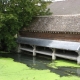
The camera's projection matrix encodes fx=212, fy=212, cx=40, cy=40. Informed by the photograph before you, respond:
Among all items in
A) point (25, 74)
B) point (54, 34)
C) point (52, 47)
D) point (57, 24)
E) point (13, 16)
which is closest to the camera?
point (25, 74)

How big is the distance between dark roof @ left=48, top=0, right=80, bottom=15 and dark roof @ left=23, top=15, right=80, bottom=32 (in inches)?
383

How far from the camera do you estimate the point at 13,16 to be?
81.0ft

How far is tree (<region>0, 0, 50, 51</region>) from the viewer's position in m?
25.2

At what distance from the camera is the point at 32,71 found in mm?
17703

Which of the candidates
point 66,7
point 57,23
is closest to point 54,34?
point 57,23

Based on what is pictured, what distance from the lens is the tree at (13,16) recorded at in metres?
25.2

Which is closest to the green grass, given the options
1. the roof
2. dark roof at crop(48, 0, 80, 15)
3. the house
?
the house

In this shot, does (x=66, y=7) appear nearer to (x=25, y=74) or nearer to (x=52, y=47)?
(x=52, y=47)

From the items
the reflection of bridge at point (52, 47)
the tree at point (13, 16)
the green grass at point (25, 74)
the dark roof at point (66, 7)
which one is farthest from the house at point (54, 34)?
the dark roof at point (66, 7)

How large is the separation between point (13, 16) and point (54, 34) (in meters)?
5.21

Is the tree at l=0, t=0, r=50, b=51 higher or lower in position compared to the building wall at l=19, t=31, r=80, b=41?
higher

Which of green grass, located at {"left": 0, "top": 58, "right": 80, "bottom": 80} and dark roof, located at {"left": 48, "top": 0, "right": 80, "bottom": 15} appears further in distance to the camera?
dark roof, located at {"left": 48, "top": 0, "right": 80, "bottom": 15}

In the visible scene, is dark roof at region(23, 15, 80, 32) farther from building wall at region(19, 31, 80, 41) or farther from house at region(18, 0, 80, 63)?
building wall at region(19, 31, 80, 41)

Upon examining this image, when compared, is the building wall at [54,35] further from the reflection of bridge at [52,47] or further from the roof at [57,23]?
the reflection of bridge at [52,47]
